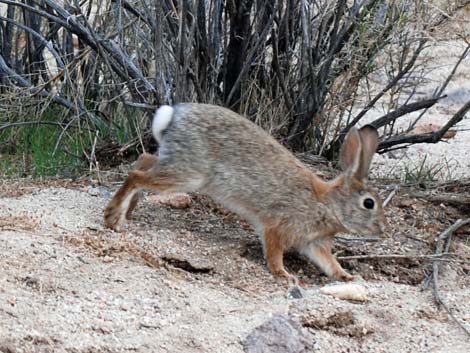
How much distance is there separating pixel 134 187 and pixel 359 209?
1198mm

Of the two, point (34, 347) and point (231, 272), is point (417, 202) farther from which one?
point (34, 347)

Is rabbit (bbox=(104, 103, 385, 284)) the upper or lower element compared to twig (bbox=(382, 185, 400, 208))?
upper

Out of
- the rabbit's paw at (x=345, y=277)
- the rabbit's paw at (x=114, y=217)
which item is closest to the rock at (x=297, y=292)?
the rabbit's paw at (x=345, y=277)

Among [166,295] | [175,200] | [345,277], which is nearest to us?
[166,295]

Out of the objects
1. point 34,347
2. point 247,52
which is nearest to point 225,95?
point 247,52

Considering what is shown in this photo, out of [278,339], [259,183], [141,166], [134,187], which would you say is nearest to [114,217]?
[134,187]

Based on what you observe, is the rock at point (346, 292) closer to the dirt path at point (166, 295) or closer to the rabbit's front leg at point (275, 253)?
the dirt path at point (166, 295)

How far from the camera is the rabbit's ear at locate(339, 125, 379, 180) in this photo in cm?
582

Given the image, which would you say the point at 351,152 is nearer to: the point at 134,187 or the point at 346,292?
the point at 346,292

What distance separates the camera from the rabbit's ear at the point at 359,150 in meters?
5.82

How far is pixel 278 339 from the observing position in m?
4.65

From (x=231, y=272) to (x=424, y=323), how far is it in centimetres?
99

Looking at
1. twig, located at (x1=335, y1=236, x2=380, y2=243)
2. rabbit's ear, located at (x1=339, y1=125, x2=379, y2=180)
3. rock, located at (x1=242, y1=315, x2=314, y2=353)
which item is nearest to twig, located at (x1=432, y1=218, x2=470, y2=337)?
twig, located at (x1=335, y1=236, x2=380, y2=243)

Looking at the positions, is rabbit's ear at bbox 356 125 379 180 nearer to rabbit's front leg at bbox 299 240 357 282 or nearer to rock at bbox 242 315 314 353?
rabbit's front leg at bbox 299 240 357 282
